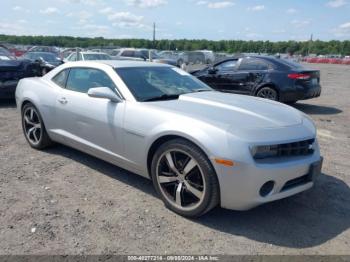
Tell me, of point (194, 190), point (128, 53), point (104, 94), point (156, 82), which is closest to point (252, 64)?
point (156, 82)

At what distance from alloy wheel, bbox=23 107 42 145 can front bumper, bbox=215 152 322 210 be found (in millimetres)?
3282

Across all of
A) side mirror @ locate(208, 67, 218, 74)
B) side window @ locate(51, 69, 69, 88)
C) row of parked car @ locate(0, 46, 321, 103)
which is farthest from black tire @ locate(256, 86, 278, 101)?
side window @ locate(51, 69, 69, 88)

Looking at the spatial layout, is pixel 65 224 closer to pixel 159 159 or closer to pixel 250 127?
pixel 159 159

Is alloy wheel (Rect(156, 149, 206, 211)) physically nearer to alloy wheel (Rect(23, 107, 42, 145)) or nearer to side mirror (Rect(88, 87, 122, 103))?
side mirror (Rect(88, 87, 122, 103))

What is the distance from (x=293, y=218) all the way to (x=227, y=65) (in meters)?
7.21

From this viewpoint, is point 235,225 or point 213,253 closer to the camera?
point 213,253

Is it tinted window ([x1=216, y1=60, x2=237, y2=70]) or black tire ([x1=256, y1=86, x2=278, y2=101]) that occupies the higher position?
tinted window ([x1=216, y1=60, x2=237, y2=70])

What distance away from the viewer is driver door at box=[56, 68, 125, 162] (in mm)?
4039

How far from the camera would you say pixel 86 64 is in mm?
4828

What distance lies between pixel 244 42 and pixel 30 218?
382 ft

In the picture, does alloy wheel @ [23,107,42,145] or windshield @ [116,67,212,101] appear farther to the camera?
alloy wheel @ [23,107,42,145]

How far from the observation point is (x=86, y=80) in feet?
15.4

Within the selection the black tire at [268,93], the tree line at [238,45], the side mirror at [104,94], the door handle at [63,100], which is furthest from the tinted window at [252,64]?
the tree line at [238,45]

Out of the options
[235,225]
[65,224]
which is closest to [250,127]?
[235,225]
